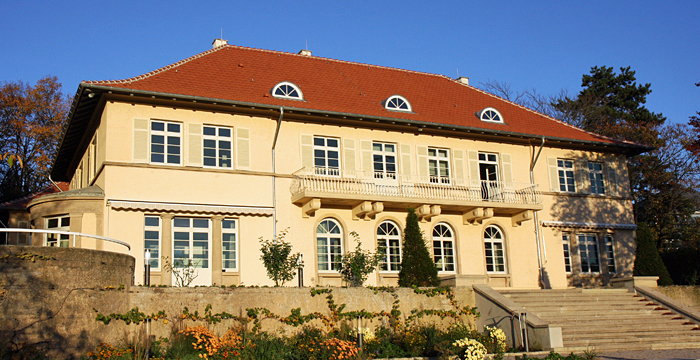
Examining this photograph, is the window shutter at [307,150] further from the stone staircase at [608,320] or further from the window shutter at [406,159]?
the stone staircase at [608,320]

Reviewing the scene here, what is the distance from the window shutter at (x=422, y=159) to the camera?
952 inches

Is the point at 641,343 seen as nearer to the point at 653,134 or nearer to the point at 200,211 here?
the point at 200,211

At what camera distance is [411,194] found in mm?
22641

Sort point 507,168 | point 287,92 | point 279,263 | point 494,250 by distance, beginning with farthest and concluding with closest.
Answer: point 507,168
point 494,250
point 287,92
point 279,263

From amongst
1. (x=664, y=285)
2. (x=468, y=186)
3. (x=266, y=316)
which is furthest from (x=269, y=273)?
(x=664, y=285)

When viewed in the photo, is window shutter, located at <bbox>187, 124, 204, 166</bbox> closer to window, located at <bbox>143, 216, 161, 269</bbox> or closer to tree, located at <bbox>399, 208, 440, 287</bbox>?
window, located at <bbox>143, 216, 161, 269</bbox>

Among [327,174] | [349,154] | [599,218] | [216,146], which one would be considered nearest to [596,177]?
[599,218]

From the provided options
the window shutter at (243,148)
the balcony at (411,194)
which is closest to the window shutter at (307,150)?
the balcony at (411,194)

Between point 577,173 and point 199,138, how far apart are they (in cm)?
1569

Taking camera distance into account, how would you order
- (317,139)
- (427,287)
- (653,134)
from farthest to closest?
1. (653,134)
2. (317,139)
3. (427,287)

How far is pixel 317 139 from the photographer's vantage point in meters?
22.8

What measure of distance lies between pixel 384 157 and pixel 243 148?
213 inches

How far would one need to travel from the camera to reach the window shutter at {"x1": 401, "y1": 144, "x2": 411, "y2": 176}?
78.4 ft

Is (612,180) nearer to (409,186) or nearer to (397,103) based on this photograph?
(397,103)
